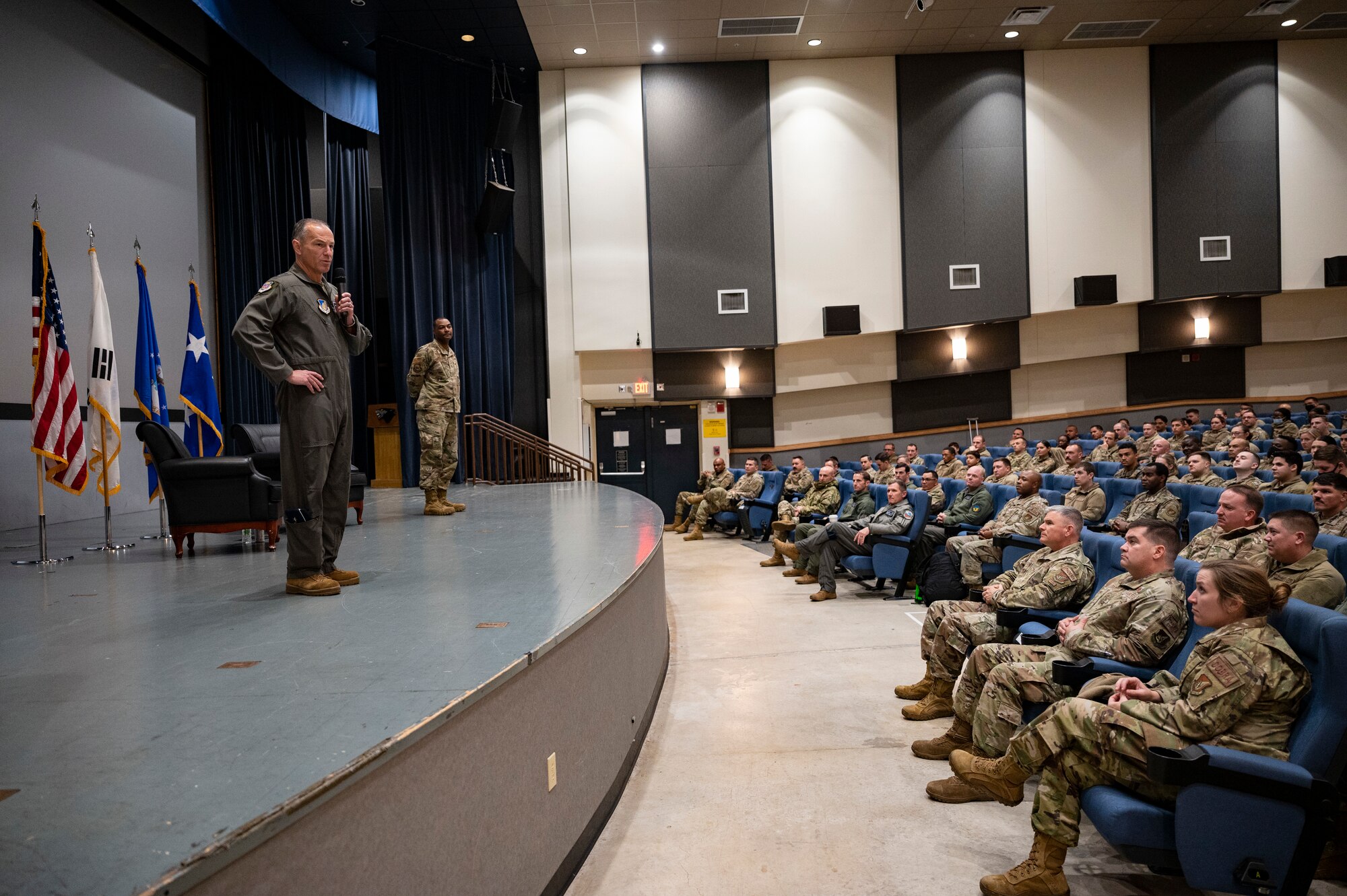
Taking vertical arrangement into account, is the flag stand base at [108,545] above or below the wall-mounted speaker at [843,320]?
below

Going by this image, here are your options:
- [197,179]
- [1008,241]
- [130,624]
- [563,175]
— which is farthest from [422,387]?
[1008,241]

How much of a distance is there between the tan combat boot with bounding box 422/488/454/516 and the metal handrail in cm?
365

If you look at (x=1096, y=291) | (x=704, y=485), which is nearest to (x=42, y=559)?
(x=704, y=485)

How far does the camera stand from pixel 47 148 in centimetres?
761

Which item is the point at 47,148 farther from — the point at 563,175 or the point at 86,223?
the point at 563,175

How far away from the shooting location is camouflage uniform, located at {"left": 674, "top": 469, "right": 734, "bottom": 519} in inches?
461

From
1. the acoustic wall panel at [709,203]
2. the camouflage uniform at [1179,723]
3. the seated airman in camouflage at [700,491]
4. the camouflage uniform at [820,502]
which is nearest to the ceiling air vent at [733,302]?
the acoustic wall panel at [709,203]

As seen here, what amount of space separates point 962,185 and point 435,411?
371 inches

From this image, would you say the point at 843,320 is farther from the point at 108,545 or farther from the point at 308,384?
the point at 308,384

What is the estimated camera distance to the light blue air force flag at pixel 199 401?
6.97 meters

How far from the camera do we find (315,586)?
Answer: 10.4 ft

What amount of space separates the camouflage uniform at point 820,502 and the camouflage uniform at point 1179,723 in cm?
587

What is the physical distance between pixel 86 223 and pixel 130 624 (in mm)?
6994

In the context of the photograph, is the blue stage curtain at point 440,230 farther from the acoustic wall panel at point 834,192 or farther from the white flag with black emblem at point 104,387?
the white flag with black emblem at point 104,387
